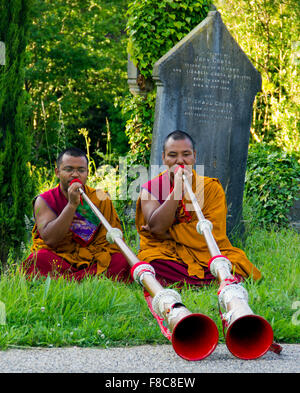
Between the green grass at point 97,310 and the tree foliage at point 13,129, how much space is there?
0.44 meters

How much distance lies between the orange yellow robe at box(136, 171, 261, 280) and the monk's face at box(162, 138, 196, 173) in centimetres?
21

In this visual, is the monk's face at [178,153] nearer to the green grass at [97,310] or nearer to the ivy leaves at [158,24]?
the green grass at [97,310]

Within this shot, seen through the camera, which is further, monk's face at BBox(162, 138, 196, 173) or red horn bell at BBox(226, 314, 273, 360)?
monk's face at BBox(162, 138, 196, 173)

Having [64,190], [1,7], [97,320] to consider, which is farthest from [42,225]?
[1,7]

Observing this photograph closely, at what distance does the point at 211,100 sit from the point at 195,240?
195cm

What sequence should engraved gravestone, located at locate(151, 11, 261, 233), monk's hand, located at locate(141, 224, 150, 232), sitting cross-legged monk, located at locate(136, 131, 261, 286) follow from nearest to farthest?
1. sitting cross-legged monk, located at locate(136, 131, 261, 286)
2. monk's hand, located at locate(141, 224, 150, 232)
3. engraved gravestone, located at locate(151, 11, 261, 233)

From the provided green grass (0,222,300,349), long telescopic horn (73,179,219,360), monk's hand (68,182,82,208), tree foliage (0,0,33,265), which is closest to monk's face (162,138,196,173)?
monk's hand (68,182,82,208)

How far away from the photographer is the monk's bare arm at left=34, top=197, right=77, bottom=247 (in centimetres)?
448

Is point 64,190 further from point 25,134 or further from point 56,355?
point 56,355

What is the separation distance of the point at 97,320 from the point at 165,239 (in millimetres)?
1521

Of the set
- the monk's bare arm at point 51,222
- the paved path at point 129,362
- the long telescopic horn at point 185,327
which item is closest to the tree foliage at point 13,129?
the monk's bare arm at point 51,222

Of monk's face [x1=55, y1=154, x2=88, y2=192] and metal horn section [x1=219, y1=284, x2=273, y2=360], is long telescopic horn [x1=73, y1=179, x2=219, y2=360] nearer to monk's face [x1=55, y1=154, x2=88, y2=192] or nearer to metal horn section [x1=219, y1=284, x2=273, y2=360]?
metal horn section [x1=219, y1=284, x2=273, y2=360]

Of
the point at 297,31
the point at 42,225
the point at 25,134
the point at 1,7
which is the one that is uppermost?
the point at 297,31

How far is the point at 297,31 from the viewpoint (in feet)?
38.6
